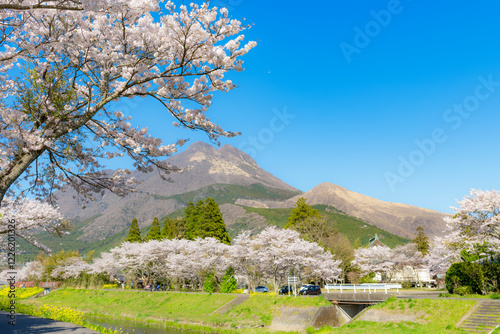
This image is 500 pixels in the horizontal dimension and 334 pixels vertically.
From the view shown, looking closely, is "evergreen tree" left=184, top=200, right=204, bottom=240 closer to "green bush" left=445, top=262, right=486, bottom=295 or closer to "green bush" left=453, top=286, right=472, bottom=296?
"green bush" left=445, top=262, right=486, bottom=295

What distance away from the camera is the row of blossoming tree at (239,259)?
117 feet

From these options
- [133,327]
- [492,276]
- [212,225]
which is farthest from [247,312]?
[212,225]

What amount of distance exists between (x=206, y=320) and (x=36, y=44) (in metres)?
25.1

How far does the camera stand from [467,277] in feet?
80.8

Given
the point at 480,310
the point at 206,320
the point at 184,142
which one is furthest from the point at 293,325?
the point at 184,142

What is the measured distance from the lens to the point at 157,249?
46875 mm

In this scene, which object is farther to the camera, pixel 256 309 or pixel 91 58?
pixel 256 309

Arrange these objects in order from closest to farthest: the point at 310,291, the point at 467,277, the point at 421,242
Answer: the point at 467,277
the point at 310,291
the point at 421,242

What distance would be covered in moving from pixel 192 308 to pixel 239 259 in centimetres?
811

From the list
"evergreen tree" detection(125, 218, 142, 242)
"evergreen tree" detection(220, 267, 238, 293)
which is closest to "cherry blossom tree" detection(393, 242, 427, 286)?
"evergreen tree" detection(220, 267, 238, 293)

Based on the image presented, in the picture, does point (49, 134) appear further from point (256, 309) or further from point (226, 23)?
point (256, 309)

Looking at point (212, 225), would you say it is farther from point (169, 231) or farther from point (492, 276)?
point (492, 276)

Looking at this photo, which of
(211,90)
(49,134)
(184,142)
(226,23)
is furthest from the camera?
(184,142)

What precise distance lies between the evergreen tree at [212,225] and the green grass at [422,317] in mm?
29632
